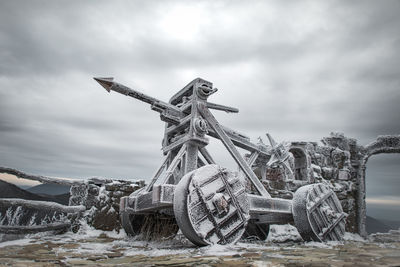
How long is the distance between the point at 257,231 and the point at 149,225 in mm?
2441

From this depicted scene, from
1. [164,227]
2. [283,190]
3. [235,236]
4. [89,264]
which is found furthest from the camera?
[283,190]

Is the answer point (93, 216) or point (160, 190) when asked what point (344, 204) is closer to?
point (160, 190)

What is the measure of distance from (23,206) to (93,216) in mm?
1542

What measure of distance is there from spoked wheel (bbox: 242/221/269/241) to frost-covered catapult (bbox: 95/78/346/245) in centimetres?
2

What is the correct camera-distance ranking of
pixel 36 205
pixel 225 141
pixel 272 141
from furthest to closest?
pixel 272 141 → pixel 225 141 → pixel 36 205

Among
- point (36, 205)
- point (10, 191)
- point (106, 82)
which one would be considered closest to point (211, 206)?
point (106, 82)

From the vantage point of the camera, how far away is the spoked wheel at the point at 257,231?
581cm

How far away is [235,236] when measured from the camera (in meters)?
3.72

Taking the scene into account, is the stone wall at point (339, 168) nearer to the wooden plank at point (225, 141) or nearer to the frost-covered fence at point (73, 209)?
the wooden plank at point (225, 141)

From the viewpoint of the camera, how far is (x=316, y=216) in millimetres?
4816

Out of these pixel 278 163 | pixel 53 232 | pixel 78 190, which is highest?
pixel 278 163

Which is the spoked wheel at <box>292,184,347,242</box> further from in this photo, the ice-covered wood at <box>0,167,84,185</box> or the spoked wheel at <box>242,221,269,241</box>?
the ice-covered wood at <box>0,167,84,185</box>

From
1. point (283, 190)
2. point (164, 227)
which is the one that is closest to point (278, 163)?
point (283, 190)

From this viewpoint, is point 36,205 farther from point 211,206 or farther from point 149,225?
point 211,206
